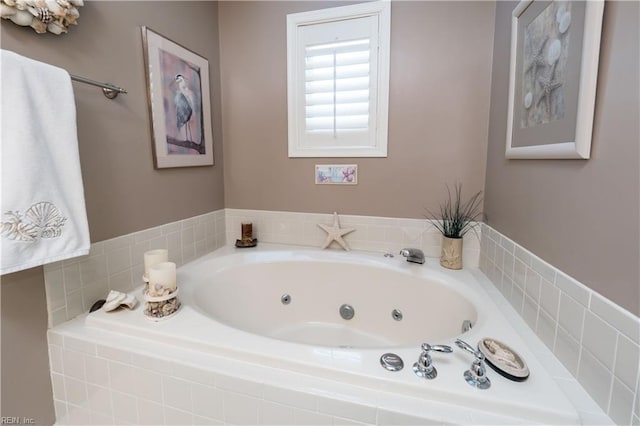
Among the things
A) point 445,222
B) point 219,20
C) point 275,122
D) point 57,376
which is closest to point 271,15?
point 219,20

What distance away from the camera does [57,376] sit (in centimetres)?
114

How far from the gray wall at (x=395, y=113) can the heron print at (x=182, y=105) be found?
0.97 feet

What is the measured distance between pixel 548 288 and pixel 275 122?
5.54 feet

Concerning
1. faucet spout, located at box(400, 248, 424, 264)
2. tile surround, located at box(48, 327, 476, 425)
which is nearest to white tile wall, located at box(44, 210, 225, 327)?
tile surround, located at box(48, 327, 476, 425)

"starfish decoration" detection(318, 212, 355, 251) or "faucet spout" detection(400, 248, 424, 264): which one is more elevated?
"starfish decoration" detection(318, 212, 355, 251)

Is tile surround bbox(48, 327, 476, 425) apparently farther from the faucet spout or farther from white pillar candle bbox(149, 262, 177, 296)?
the faucet spout

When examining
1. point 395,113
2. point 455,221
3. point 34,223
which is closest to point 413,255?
point 455,221

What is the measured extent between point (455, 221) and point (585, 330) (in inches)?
37.1

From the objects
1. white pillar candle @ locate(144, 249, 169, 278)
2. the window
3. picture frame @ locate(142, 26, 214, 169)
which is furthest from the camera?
the window

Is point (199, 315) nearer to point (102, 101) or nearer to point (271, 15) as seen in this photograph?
point (102, 101)

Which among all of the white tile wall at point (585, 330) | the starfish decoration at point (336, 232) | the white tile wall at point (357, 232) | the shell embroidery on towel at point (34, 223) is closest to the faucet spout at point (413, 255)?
the white tile wall at point (357, 232)

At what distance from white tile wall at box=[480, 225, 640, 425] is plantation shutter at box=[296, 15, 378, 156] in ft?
3.61

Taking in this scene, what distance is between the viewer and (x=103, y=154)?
4.19ft

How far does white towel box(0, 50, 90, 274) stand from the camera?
87 centimetres
